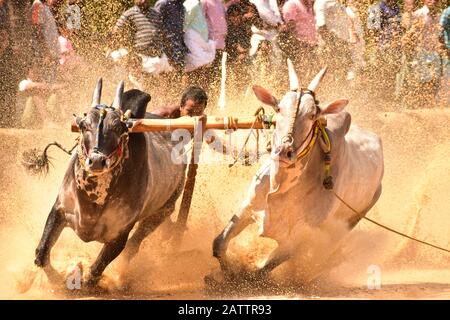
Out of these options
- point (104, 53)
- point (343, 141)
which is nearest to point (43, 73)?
point (104, 53)

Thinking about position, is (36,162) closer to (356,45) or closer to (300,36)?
(300,36)

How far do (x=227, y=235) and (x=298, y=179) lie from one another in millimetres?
698

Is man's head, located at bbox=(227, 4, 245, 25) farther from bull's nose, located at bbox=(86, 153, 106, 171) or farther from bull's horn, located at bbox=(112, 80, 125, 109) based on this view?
bull's nose, located at bbox=(86, 153, 106, 171)

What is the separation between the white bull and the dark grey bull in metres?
0.71

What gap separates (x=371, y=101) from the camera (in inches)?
520

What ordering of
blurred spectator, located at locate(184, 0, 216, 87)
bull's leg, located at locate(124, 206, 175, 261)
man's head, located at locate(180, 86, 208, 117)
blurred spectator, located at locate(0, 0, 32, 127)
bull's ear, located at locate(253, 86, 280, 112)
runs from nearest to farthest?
bull's ear, located at locate(253, 86, 280, 112), bull's leg, located at locate(124, 206, 175, 261), man's head, located at locate(180, 86, 208, 117), blurred spectator, located at locate(0, 0, 32, 127), blurred spectator, located at locate(184, 0, 216, 87)

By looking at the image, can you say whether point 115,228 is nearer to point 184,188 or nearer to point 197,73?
point 184,188

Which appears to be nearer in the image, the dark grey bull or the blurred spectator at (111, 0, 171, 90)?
the dark grey bull

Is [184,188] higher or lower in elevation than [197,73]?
lower

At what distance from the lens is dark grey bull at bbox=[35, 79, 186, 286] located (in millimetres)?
7766

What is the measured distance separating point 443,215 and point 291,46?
3014 millimetres

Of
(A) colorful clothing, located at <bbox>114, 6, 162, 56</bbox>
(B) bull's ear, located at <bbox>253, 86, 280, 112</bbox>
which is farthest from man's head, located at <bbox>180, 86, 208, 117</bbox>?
(A) colorful clothing, located at <bbox>114, 6, 162, 56</bbox>

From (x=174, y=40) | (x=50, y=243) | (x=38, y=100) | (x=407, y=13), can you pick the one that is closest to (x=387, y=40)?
(x=407, y=13)
